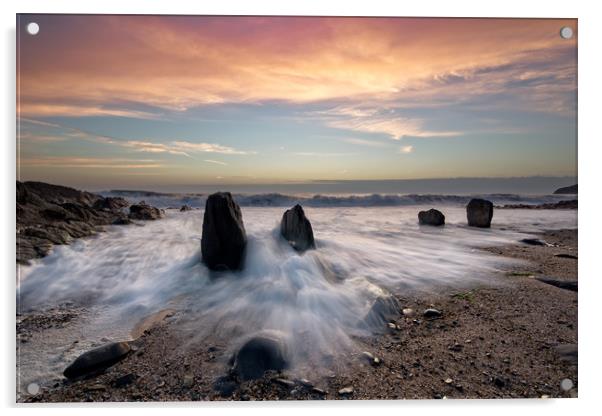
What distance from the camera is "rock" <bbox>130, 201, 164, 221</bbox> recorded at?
11.1 ft

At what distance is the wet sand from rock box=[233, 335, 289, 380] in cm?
5

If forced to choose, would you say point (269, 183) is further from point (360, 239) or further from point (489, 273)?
point (489, 273)

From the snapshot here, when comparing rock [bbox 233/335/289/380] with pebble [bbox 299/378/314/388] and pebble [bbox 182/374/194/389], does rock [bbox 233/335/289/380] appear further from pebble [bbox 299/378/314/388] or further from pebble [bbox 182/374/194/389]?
pebble [bbox 182/374/194/389]

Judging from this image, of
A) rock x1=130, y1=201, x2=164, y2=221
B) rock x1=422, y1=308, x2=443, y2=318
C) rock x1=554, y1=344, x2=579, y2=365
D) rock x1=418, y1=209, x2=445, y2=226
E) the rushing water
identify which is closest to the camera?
rock x1=554, y1=344, x2=579, y2=365

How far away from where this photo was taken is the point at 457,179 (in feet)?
10.6

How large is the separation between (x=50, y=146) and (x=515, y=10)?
3.76m

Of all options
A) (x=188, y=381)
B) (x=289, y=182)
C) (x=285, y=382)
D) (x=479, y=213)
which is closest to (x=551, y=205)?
(x=479, y=213)

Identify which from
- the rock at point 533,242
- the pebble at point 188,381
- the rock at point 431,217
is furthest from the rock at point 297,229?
the rock at point 533,242

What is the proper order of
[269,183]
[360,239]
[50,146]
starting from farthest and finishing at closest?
[360,239], [269,183], [50,146]

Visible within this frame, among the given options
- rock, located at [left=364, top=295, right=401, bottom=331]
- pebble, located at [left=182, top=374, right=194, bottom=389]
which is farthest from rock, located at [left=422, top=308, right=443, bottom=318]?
pebble, located at [left=182, top=374, right=194, bottom=389]

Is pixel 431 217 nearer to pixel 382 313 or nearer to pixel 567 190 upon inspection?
pixel 567 190

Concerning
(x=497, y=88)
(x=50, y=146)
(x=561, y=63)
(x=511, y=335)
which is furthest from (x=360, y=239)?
(x=50, y=146)

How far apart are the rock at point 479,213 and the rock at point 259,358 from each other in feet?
7.07

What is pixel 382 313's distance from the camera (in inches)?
109
